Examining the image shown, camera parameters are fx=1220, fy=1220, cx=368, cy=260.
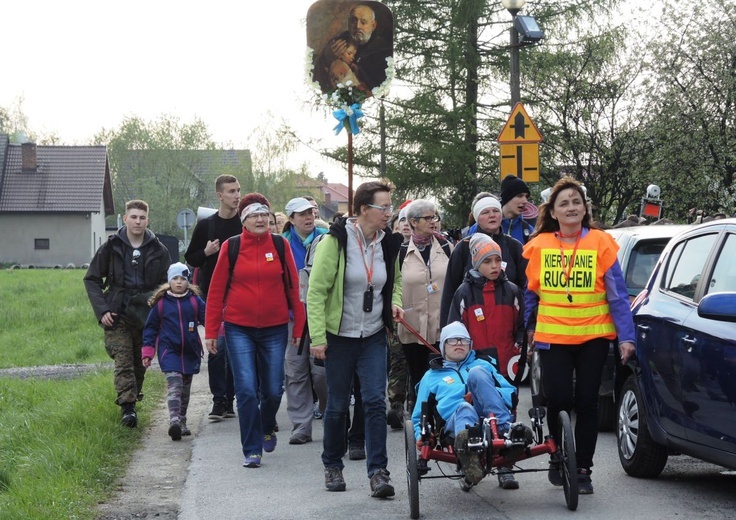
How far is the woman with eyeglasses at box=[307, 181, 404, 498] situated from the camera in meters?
7.64

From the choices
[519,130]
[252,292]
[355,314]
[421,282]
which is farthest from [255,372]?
[519,130]

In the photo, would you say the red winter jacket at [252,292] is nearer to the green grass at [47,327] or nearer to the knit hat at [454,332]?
the knit hat at [454,332]

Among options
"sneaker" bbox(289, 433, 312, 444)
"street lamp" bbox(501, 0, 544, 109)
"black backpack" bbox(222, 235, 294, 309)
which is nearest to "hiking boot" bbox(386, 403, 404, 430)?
"sneaker" bbox(289, 433, 312, 444)

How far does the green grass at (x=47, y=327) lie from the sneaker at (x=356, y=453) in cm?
1092

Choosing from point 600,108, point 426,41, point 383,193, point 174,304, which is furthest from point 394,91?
point 383,193

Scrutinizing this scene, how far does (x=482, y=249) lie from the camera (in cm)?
790

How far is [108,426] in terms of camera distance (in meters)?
10.4

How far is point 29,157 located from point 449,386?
7791 cm

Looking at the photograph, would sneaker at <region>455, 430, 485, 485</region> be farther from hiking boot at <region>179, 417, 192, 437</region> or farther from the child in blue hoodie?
hiking boot at <region>179, 417, 192, 437</region>

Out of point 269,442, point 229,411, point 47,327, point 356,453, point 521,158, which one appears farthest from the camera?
point 47,327

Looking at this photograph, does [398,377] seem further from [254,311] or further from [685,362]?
[685,362]

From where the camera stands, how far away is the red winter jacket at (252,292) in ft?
29.2

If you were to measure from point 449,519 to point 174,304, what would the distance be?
4.35 m

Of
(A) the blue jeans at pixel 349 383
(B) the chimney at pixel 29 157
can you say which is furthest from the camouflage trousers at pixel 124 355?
(B) the chimney at pixel 29 157
